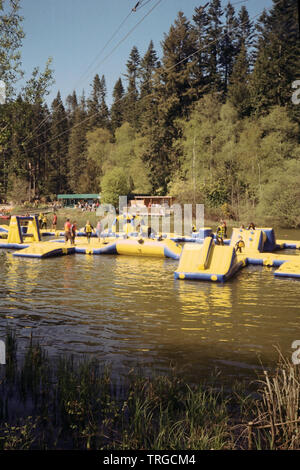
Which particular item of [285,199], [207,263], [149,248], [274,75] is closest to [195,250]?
[207,263]

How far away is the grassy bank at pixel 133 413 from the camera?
4.79 m

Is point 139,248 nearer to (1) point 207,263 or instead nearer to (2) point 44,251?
(2) point 44,251

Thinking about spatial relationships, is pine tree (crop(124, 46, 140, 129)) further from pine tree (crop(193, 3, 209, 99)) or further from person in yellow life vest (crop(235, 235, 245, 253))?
person in yellow life vest (crop(235, 235, 245, 253))

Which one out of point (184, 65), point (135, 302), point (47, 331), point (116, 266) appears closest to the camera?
Result: point (47, 331)

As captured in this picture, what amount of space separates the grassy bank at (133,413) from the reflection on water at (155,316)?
1.19m

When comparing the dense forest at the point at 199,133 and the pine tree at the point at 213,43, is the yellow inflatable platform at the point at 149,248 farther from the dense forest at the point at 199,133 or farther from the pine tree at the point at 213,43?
the pine tree at the point at 213,43

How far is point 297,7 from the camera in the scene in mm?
3135

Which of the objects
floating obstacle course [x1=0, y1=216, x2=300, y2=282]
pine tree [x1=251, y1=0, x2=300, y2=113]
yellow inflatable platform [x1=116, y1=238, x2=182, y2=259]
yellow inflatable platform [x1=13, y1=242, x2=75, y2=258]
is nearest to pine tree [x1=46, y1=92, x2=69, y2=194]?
pine tree [x1=251, y1=0, x2=300, y2=113]

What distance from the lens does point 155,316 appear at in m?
11.3

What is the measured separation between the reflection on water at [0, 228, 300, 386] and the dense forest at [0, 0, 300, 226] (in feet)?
64.7

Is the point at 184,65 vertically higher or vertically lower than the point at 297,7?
higher
